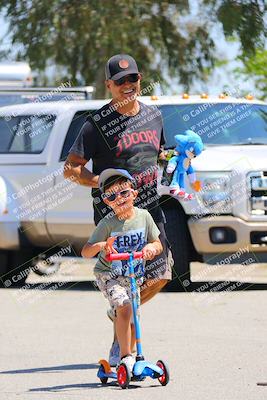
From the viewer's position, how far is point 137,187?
321 inches

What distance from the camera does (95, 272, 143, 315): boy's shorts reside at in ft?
24.8

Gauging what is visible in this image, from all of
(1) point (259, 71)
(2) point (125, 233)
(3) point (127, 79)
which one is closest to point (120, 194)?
(2) point (125, 233)

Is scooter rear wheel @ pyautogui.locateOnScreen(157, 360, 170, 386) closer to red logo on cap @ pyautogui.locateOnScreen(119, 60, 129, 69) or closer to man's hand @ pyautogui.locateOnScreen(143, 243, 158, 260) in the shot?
man's hand @ pyautogui.locateOnScreen(143, 243, 158, 260)

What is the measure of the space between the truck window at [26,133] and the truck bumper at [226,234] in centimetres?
221

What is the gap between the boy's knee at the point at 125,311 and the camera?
758 centimetres

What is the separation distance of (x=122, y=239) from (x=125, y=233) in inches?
1.4

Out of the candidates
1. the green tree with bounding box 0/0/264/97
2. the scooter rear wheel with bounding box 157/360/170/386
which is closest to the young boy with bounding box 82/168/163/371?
the scooter rear wheel with bounding box 157/360/170/386

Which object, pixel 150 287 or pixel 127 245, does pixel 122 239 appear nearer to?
pixel 127 245

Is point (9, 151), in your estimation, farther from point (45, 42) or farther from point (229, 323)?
point (45, 42)

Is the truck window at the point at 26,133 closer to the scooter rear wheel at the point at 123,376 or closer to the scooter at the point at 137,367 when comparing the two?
the scooter at the point at 137,367

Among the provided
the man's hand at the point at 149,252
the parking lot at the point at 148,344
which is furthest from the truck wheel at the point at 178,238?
the man's hand at the point at 149,252

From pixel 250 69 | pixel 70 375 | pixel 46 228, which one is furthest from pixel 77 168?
pixel 250 69

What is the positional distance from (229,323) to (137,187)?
2.80 meters

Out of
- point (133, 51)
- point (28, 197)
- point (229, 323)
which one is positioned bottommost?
point (229, 323)
